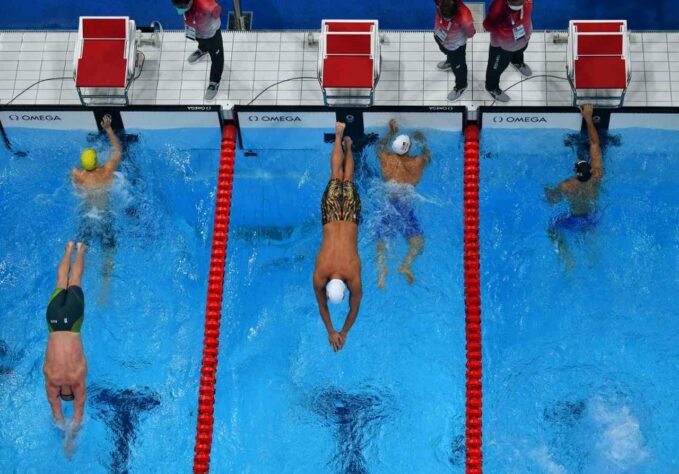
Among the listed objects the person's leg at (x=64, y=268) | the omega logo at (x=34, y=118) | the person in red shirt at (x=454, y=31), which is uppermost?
the person in red shirt at (x=454, y=31)

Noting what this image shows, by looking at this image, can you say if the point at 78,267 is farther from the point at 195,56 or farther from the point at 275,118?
the point at 195,56

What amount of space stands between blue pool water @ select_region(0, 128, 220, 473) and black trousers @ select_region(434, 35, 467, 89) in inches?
91.0

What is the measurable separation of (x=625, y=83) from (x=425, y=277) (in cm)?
245

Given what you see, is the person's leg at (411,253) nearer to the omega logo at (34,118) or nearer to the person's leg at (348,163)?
the person's leg at (348,163)

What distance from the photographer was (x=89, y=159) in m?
10.7

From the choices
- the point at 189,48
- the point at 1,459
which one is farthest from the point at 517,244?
the point at 1,459

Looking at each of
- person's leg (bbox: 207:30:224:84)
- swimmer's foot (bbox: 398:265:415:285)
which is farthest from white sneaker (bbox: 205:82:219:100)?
swimmer's foot (bbox: 398:265:415:285)

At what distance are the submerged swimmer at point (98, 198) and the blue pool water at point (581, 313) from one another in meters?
3.38

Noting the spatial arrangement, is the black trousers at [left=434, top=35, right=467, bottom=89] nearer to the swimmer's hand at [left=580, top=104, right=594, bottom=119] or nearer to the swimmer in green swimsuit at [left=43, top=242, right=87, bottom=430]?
the swimmer's hand at [left=580, top=104, right=594, bottom=119]

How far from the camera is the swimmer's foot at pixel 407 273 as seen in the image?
414 inches

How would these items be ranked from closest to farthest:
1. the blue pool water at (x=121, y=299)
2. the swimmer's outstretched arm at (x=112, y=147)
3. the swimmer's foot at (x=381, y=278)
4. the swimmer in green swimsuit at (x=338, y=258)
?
the swimmer in green swimsuit at (x=338, y=258), the blue pool water at (x=121, y=299), the swimmer's foot at (x=381, y=278), the swimmer's outstretched arm at (x=112, y=147)

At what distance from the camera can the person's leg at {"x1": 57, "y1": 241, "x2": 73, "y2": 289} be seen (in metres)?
9.87

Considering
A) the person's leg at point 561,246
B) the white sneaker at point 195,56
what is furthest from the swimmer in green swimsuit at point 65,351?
the person's leg at point 561,246

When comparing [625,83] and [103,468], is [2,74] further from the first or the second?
[625,83]
